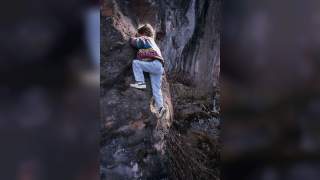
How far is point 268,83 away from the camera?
1.95 meters

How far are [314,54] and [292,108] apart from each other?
19cm

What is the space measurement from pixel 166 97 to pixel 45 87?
38cm

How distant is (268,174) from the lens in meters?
1.99

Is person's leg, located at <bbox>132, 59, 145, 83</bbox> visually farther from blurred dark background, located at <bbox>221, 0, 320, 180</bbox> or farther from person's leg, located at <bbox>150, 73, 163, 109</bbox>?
blurred dark background, located at <bbox>221, 0, 320, 180</bbox>

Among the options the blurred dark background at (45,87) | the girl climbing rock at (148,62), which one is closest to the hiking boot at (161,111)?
the girl climbing rock at (148,62)

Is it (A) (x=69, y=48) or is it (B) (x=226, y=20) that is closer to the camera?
(A) (x=69, y=48)

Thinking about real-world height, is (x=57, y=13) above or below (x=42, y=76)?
above

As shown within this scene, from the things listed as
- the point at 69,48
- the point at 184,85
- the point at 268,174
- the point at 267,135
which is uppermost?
the point at 69,48

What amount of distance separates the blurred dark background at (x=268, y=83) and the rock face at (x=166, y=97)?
49 mm

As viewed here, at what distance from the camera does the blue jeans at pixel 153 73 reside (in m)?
1.87

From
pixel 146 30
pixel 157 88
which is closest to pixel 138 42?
pixel 146 30

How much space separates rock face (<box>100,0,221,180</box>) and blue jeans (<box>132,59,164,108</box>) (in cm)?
2

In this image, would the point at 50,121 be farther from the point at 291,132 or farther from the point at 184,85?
the point at 291,132

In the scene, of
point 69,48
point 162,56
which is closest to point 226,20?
point 162,56
